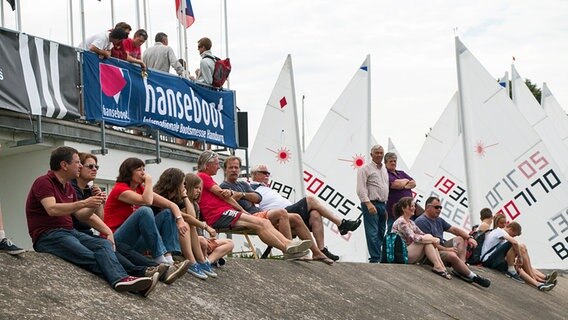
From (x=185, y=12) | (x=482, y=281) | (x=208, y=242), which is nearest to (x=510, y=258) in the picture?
(x=482, y=281)

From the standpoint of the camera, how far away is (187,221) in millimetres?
9750

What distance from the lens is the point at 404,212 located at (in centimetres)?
1445

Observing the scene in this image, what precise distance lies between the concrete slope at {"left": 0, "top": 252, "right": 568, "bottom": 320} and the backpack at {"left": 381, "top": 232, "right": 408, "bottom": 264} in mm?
193

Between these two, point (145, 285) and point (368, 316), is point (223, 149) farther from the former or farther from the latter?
point (145, 285)

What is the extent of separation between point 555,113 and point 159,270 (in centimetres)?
2664

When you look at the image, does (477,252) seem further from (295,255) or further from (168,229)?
(168,229)

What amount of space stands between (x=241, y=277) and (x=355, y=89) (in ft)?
60.6

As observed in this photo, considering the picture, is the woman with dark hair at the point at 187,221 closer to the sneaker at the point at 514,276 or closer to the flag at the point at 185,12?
the sneaker at the point at 514,276

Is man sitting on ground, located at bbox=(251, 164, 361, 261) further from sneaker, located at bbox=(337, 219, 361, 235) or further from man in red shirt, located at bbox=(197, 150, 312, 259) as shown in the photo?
man in red shirt, located at bbox=(197, 150, 312, 259)

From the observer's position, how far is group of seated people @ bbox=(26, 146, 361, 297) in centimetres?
842

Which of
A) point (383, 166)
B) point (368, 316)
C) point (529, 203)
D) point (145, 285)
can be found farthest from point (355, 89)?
point (145, 285)

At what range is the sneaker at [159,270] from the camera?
8.71 meters

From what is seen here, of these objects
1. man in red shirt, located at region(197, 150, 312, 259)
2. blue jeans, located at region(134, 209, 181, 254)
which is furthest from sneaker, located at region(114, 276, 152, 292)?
man in red shirt, located at region(197, 150, 312, 259)

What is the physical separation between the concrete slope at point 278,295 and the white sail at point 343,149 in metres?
10.2
